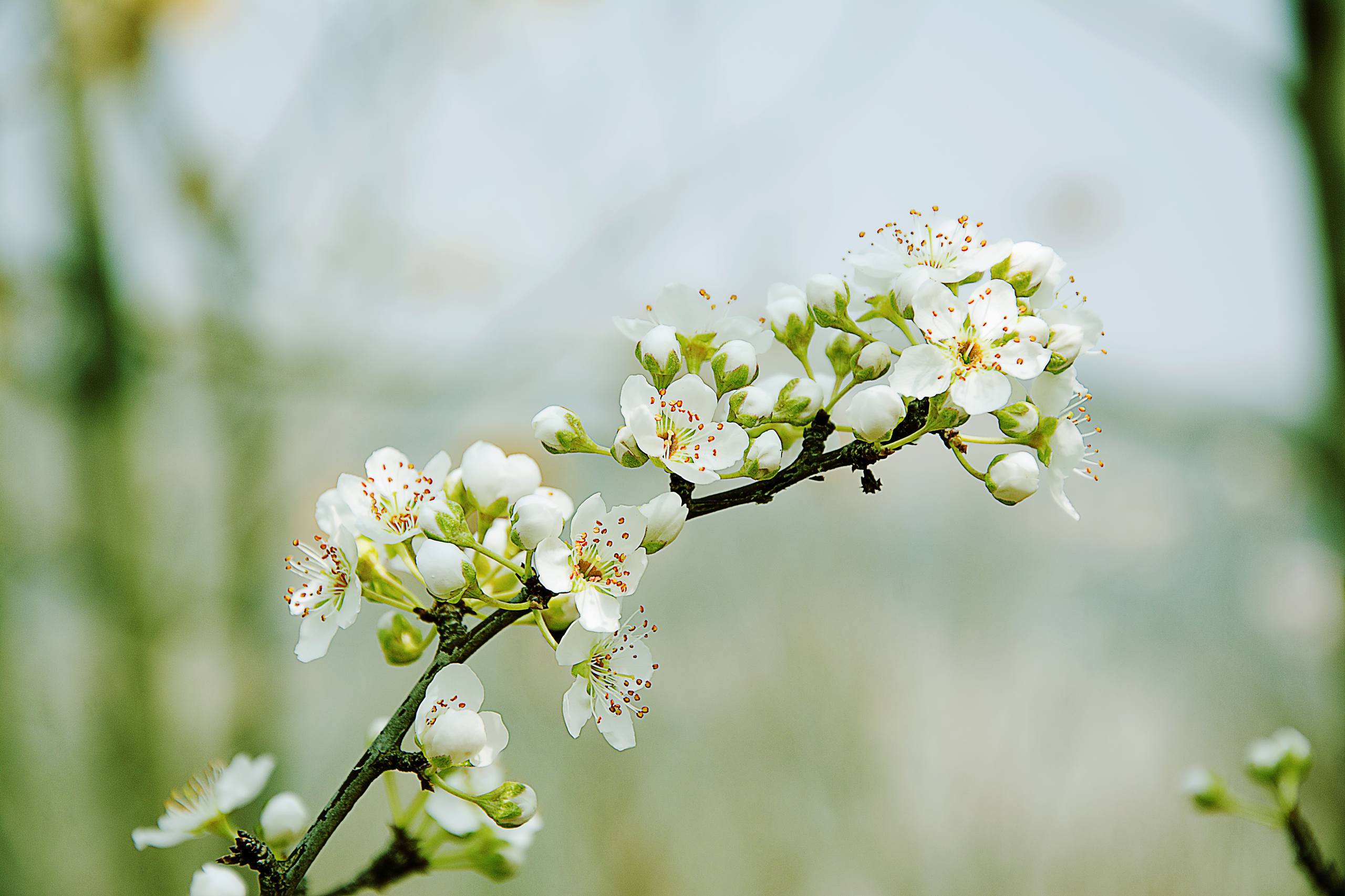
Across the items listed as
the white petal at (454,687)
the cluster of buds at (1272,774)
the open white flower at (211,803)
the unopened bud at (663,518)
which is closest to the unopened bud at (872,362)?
the unopened bud at (663,518)

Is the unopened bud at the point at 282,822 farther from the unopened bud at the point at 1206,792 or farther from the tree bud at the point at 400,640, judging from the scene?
the unopened bud at the point at 1206,792

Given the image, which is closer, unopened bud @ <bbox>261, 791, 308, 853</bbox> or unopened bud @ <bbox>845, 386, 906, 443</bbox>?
unopened bud @ <bbox>845, 386, 906, 443</bbox>

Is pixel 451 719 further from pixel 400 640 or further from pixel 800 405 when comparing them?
pixel 800 405

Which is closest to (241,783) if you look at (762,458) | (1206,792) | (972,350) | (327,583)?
(327,583)

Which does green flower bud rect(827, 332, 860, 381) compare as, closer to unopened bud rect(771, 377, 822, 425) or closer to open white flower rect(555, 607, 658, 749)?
unopened bud rect(771, 377, 822, 425)

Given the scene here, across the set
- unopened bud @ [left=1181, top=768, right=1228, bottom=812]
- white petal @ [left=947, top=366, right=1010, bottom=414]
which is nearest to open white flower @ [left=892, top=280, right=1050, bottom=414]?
white petal @ [left=947, top=366, right=1010, bottom=414]
